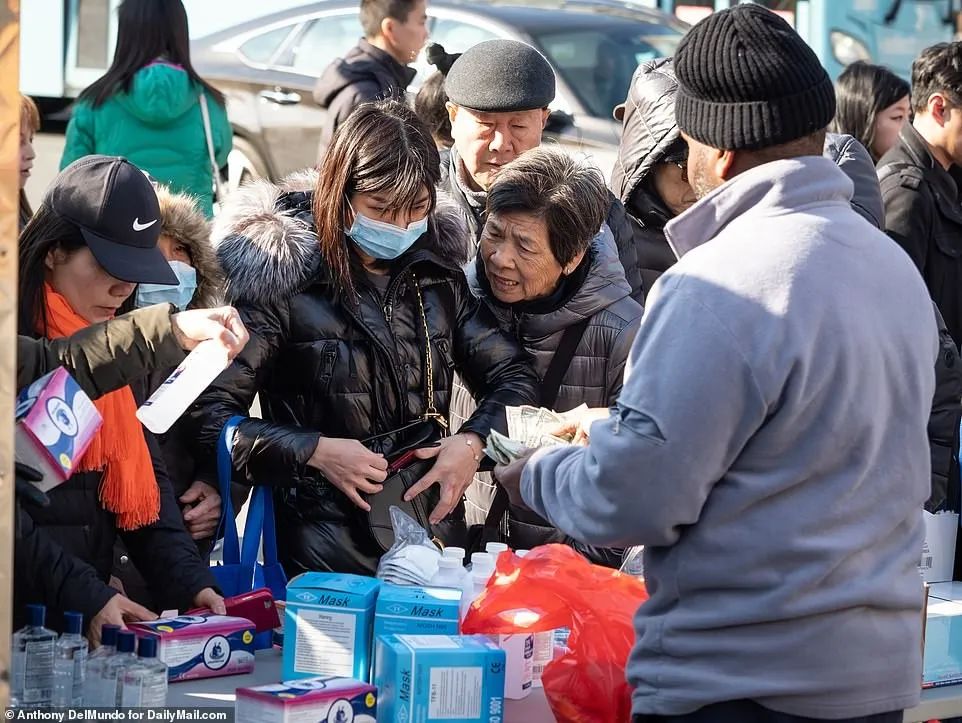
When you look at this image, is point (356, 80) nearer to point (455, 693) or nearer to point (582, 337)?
point (582, 337)

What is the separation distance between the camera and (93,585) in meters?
2.61

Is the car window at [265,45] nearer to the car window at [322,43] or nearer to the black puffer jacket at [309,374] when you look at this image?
the car window at [322,43]

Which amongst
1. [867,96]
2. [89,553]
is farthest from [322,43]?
[89,553]

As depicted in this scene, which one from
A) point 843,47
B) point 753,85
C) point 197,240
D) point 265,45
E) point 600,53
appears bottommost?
point 265,45

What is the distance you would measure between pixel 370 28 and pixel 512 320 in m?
3.34

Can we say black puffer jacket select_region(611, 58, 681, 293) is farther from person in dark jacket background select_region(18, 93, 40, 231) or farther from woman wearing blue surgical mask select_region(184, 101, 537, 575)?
person in dark jacket background select_region(18, 93, 40, 231)

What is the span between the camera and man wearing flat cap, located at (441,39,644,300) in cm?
408

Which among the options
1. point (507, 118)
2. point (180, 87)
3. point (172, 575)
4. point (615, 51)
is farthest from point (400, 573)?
point (615, 51)

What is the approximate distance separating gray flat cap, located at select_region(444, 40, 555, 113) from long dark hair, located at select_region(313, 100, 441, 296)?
0.81 meters

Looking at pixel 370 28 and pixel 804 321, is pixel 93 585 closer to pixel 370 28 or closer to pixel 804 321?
pixel 804 321

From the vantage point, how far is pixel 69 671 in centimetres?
238

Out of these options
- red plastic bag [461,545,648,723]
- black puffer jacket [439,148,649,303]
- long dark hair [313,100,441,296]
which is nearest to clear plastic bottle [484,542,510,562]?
red plastic bag [461,545,648,723]

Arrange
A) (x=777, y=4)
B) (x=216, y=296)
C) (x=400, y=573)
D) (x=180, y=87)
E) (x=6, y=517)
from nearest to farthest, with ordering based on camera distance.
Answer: (x=6, y=517), (x=400, y=573), (x=216, y=296), (x=180, y=87), (x=777, y=4)

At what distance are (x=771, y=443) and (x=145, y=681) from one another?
1120 mm
